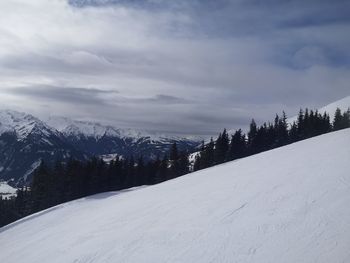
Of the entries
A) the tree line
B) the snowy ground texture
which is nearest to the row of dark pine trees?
the tree line

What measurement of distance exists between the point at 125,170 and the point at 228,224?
62.0 meters

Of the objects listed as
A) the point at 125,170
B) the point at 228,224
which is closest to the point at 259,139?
the point at 125,170

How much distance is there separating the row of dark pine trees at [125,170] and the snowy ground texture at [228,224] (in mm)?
35215

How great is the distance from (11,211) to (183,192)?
180ft

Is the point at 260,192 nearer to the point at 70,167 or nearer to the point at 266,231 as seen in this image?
the point at 266,231

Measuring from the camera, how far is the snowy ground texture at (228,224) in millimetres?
15044

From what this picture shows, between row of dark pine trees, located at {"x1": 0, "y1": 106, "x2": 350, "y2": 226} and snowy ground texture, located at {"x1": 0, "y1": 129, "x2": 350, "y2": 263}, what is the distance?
35215mm

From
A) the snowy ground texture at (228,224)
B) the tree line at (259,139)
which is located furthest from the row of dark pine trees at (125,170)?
the snowy ground texture at (228,224)

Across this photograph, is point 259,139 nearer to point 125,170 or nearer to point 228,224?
point 125,170

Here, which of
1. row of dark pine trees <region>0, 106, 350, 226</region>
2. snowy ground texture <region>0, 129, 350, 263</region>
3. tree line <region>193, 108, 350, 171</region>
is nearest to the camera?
snowy ground texture <region>0, 129, 350, 263</region>

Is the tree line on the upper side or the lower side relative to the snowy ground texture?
upper

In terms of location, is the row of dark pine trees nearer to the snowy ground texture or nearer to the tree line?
the tree line

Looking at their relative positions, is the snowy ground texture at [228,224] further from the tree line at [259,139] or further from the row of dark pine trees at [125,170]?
the tree line at [259,139]

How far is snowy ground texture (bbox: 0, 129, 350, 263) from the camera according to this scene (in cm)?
1504
